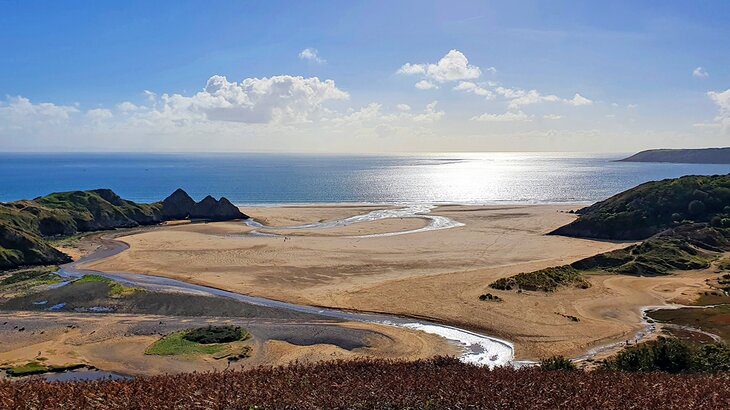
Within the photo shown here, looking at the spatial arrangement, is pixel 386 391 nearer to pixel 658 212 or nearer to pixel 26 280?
pixel 26 280

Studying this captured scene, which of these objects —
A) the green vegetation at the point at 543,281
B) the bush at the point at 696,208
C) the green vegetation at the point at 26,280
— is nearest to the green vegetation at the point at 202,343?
the green vegetation at the point at 26,280

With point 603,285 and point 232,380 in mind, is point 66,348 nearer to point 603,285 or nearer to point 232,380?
point 232,380

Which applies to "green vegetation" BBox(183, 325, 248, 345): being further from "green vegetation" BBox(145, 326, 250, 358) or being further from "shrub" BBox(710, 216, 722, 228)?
"shrub" BBox(710, 216, 722, 228)

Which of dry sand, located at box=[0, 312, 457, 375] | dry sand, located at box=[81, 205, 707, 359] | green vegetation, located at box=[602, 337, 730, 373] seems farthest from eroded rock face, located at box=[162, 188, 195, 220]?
green vegetation, located at box=[602, 337, 730, 373]

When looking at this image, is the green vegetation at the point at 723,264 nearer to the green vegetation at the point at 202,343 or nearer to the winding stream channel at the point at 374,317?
the winding stream channel at the point at 374,317

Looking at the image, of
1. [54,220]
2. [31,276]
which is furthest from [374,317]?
[54,220]

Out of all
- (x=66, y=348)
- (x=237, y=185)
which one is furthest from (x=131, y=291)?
(x=237, y=185)

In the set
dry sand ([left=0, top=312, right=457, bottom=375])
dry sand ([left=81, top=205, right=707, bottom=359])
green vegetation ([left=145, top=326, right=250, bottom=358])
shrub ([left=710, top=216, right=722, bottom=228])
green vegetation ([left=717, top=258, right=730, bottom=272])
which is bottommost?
dry sand ([left=0, top=312, right=457, bottom=375])
